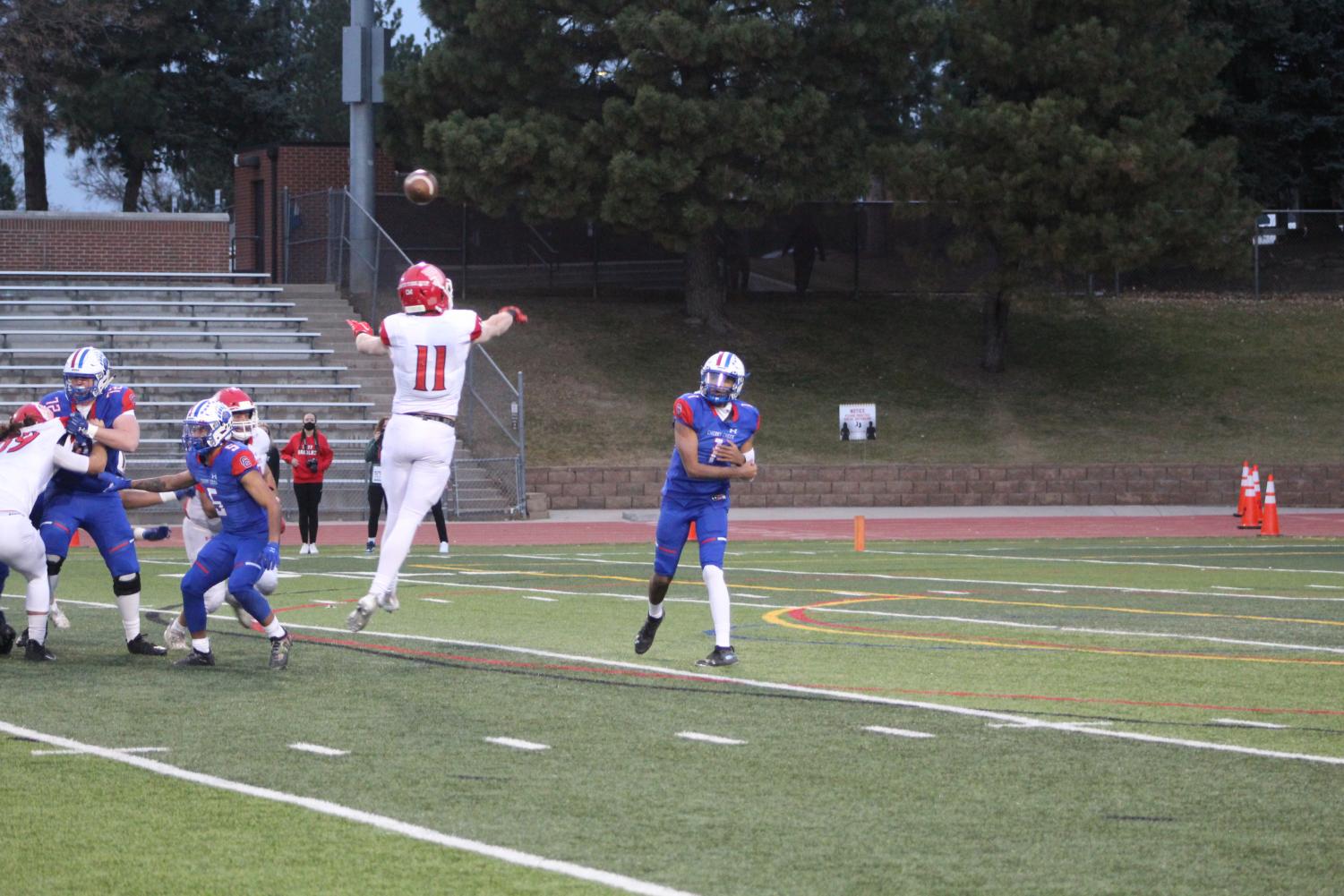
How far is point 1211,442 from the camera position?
3606cm

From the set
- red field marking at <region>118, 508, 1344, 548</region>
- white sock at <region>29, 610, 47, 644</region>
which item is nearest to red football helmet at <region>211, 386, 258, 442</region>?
white sock at <region>29, 610, 47, 644</region>

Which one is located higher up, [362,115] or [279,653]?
[362,115]

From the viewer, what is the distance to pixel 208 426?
10875 mm

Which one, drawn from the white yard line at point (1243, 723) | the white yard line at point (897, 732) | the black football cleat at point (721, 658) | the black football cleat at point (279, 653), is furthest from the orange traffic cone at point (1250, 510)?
the white yard line at point (897, 732)

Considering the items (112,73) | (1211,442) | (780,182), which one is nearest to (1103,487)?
(1211,442)

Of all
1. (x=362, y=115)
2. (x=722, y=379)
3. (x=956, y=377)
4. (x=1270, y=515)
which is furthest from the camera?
(x=956, y=377)

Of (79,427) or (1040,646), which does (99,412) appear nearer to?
(79,427)

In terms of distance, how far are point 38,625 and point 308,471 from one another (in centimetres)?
1272

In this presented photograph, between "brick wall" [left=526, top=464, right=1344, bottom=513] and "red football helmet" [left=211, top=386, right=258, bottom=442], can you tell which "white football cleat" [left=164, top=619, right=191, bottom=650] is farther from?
"brick wall" [left=526, top=464, right=1344, bottom=513]

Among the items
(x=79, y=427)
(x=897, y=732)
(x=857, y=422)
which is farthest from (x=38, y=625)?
(x=857, y=422)

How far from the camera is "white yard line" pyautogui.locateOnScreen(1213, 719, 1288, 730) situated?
894 centimetres

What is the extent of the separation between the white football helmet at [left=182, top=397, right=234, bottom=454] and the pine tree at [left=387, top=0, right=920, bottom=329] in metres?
25.8

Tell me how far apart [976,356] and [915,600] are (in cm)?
2503

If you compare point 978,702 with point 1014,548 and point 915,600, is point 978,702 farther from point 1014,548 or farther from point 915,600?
point 1014,548
